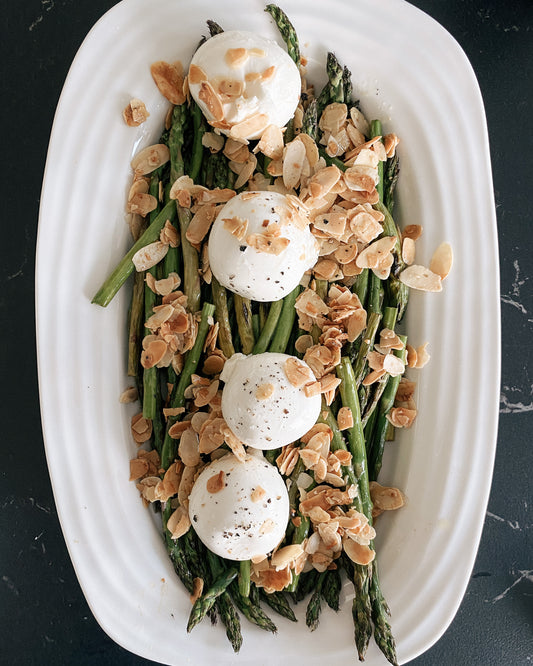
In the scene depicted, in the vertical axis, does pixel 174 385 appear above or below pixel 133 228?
below

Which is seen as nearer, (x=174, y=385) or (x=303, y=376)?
(x=303, y=376)

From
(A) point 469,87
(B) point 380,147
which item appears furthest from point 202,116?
→ (A) point 469,87

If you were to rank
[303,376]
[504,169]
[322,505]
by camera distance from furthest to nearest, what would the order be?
[504,169]
[322,505]
[303,376]

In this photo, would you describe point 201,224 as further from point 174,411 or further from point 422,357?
point 422,357

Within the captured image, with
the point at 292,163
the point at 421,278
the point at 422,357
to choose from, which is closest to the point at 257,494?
the point at 422,357

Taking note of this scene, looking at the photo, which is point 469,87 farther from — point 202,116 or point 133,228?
point 133,228

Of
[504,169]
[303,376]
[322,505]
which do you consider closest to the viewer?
[303,376]
